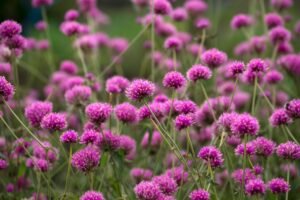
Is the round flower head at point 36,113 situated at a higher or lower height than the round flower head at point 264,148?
higher

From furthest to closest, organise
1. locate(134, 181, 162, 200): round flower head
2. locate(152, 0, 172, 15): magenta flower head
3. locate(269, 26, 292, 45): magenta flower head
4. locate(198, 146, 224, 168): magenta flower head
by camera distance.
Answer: locate(269, 26, 292, 45): magenta flower head < locate(152, 0, 172, 15): magenta flower head < locate(198, 146, 224, 168): magenta flower head < locate(134, 181, 162, 200): round flower head

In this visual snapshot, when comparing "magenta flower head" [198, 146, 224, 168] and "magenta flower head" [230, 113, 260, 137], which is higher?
"magenta flower head" [230, 113, 260, 137]

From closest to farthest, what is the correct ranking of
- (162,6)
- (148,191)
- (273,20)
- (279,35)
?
(148,191) → (162,6) → (279,35) → (273,20)

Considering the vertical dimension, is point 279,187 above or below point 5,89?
below

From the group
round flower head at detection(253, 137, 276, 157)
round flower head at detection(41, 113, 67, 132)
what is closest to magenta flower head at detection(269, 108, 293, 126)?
round flower head at detection(253, 137, 276, 157)

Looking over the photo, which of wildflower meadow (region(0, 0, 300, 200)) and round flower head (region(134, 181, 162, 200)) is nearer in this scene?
round flower head (region(134, 181, 162, 200))

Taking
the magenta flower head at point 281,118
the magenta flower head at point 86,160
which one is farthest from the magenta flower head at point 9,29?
the magenta flower head at point 281,118

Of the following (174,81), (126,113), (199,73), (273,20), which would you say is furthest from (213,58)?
(273,20)

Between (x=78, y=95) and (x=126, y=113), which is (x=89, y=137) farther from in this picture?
(x=78, y=95)

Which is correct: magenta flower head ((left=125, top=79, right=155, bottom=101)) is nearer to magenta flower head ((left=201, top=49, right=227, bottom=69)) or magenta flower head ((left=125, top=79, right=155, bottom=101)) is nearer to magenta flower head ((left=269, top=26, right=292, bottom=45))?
magenta flower head ((left=201, top=49, right=227, bottom=69))

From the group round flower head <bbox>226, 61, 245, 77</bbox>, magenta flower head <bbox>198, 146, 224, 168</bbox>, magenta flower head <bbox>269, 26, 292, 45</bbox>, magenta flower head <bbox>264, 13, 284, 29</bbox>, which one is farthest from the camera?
magenta flower head <bbox>264, 13, 284, 29</bbox>

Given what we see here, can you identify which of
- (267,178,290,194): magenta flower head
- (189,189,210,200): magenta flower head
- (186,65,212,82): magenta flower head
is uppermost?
(186,65,212,82): magenta flower head

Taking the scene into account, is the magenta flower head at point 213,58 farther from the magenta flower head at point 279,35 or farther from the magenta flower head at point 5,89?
the magenta flower head at point 5,89

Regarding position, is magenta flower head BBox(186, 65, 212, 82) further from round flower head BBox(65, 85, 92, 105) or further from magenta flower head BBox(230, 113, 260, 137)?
round flower head BBox(65, 85, 92, 105)
